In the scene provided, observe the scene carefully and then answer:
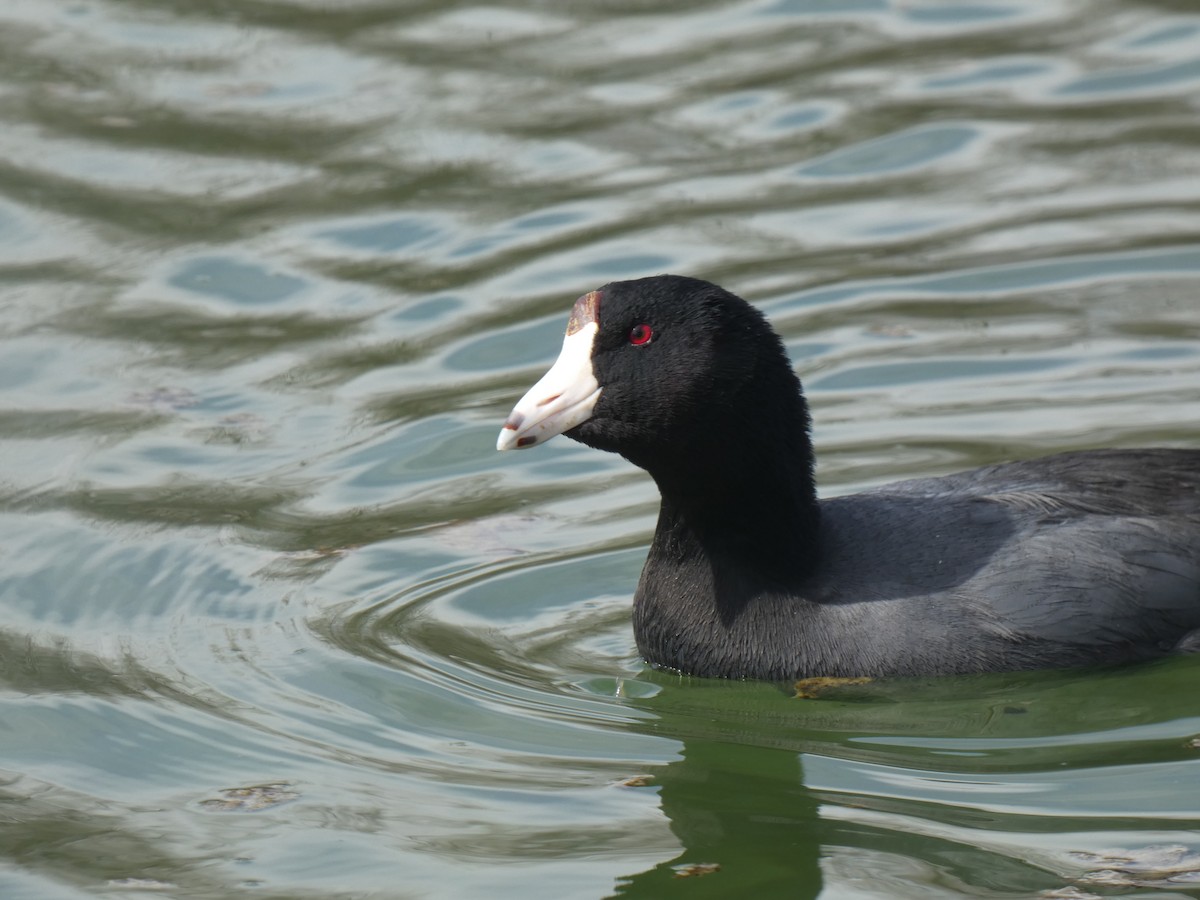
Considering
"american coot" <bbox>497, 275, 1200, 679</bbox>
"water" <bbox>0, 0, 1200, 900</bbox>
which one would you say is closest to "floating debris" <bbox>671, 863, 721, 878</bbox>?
"water" <bbox>0, 0, 1200, 900</bbox>

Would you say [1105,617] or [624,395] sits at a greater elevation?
[624,395]

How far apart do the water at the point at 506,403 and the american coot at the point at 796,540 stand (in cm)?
12

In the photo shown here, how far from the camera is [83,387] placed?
7.80 metres

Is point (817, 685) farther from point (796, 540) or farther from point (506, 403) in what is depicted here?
point (506, 403)

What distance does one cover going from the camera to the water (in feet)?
15.1

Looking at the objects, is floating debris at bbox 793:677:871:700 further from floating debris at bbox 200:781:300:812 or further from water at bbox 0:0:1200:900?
floating debris at bbox 200:781:300:812

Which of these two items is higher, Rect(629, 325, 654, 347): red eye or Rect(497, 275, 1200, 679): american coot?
Rect(629, 325, 654, 347): red eye

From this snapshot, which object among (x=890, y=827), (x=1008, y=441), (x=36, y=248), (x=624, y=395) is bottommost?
(x=890, y=827)

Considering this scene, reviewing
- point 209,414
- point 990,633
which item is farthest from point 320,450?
point 990,633

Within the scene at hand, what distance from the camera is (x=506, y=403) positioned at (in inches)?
297

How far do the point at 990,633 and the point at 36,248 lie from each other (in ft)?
17.7

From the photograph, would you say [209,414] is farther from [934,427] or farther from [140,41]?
[140,41]

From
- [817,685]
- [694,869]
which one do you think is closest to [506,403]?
[817,685]

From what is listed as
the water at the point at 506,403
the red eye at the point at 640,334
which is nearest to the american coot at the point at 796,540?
the red eye at the point at 640,334
